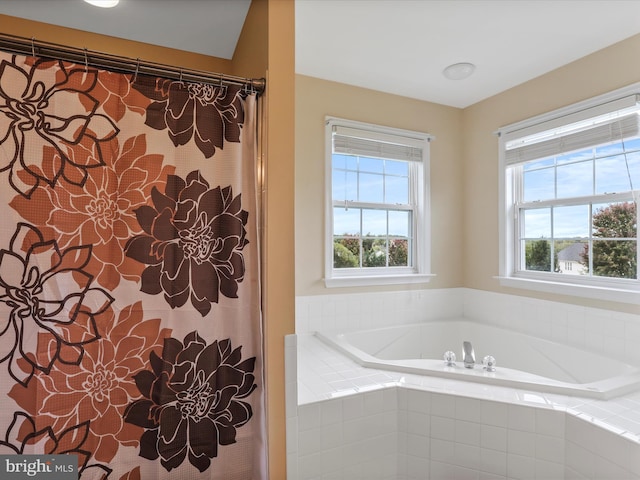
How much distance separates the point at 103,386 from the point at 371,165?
7.73 feet

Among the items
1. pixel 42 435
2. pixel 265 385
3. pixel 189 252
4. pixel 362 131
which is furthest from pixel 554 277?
pixel 42 435

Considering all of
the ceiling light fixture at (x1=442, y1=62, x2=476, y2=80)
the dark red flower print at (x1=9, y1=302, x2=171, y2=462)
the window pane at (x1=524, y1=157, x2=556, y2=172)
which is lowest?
the dark red flower print at (x1=9, y1=302, x2=171, y2=462)

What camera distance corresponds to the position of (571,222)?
2582 millimetres

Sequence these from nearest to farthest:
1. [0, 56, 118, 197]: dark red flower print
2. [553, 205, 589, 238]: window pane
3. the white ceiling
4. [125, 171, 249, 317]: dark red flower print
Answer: [0, 56, 118, 197]: dark red flower print → [125, 171, 249, 317]: dark red flower print → the white ceiling → [553, 205, 589, 238]: window pane

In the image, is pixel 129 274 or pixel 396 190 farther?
pixel 396 190

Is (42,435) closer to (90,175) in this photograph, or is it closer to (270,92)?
(90,175)

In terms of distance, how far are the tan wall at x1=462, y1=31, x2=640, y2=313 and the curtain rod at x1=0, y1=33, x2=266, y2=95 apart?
2.20 metres

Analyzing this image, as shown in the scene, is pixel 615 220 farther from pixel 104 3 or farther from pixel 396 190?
pixel 104 3

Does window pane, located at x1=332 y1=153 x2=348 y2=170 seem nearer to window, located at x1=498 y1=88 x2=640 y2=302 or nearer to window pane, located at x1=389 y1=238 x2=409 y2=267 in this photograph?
window pane, located at x1=389 y1=238 x2=409 y2=267

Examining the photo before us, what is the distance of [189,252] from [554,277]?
2.55 meters

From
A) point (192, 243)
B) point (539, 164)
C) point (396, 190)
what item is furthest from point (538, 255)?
point (192, 243)

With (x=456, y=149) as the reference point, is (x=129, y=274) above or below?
below

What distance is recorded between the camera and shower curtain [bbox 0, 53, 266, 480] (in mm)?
1200

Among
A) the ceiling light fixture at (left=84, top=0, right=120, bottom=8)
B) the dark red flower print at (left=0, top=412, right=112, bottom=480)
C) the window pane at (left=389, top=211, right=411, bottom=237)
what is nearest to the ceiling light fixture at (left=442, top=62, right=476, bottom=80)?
the window pane at (left=389, top=211, right=411, bottom=237)
